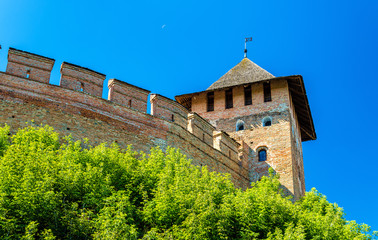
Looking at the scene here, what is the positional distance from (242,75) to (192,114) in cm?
661

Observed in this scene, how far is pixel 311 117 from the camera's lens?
26.7m

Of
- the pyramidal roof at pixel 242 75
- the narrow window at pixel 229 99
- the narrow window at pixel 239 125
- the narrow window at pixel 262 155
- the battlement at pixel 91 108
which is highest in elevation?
the pyramidal roof at pixel 242 75

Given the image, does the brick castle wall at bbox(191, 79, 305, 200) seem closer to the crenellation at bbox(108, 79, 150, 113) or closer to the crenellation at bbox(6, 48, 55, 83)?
the crenellation at bbox(108, 79, 150, 113)

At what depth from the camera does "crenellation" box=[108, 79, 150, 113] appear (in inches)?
698

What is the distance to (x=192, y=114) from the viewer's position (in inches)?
790

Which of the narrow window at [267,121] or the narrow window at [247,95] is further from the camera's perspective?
the narrow window at [247,95]

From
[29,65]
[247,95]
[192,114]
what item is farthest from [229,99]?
[29,65]

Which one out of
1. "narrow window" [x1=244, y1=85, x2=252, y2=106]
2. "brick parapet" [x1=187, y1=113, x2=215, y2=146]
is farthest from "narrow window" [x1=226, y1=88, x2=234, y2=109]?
"brick parapet" [x1=187, y1=113, x2=215, y2=146]

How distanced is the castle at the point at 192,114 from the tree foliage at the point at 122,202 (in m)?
1.14

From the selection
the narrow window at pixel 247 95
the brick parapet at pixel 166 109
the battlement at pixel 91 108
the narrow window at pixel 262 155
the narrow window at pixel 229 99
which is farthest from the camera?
the narrow window at pixel 229 99

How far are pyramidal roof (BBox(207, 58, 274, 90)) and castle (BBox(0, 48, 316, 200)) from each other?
50 mm

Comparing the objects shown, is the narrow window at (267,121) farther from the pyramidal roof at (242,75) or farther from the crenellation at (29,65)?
the crenellation at (29,65)

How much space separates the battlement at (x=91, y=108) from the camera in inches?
624

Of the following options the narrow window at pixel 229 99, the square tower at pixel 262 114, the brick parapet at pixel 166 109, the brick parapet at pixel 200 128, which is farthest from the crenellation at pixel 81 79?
the narrow window at pixel 229 99
